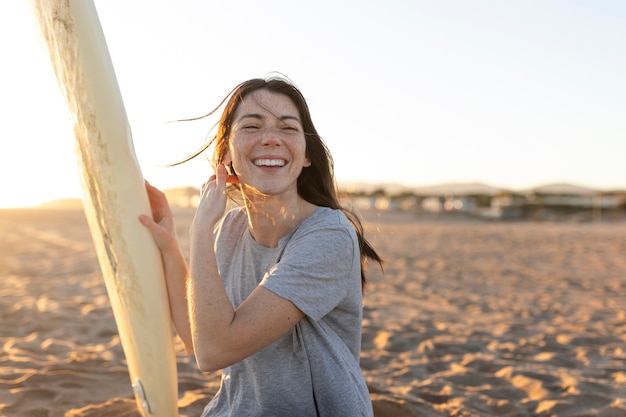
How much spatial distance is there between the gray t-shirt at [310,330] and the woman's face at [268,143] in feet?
0.56

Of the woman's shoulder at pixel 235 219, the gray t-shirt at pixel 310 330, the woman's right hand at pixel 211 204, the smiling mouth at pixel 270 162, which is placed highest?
the smiling mouth at pixel 270 162

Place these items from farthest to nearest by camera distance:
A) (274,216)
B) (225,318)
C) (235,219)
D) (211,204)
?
(235,219)
(274,216)
(211,204)
(225,318)

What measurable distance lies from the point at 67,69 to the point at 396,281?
22.4ft

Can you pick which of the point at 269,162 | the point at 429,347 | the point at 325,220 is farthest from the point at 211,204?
the point at 429,347

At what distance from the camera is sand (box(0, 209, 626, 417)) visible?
9.78ft

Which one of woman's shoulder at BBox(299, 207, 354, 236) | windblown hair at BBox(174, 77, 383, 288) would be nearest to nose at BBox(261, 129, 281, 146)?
windblown hair at BBox(174, 77, 383, 288)

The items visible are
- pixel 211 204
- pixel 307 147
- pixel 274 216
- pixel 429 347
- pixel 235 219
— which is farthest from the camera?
pixel 429 347

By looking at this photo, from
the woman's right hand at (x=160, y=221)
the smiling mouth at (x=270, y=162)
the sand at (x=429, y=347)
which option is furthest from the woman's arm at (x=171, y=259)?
the sand at (x=429, y=347)

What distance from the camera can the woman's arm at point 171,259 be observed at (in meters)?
1.94

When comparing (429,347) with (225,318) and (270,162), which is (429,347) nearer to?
(270,162)

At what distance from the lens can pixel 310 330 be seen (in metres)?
1.71

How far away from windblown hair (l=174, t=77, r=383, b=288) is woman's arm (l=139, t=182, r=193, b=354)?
252mm

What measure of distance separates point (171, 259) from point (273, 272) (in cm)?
53

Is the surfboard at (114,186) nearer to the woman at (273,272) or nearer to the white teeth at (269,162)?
the woman at (273,272)
